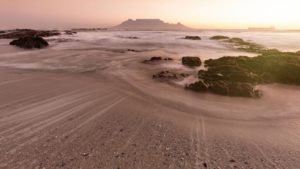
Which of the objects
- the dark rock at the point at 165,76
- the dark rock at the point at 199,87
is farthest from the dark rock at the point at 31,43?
the dark rock at the point at 199,87

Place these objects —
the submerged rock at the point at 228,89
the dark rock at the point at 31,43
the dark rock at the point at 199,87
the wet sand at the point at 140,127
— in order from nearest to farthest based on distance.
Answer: the wet sand at the point at 140,127, the submerged rock at the point at 228,89, the dark rock at the point at 199,87, the dark rock at the point at 31,43

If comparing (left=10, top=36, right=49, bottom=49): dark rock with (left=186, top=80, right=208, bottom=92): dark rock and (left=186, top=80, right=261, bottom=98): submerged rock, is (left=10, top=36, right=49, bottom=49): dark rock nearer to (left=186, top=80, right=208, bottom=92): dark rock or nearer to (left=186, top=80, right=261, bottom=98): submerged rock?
(left=186, top=80, right=208, bottom=92): dark rock

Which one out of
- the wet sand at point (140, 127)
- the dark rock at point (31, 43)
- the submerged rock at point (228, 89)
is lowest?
the wet sand at point (140, 127)

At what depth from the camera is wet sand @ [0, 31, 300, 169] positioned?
17.1 ft

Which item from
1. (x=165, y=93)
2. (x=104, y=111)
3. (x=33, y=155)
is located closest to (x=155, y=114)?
(x=104, y=111)

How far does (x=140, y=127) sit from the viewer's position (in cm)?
687

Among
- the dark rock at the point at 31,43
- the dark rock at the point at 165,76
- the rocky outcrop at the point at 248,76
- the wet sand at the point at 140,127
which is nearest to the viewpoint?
the wet sand at the point at 140,127

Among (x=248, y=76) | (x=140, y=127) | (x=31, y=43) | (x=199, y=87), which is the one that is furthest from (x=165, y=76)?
(x=31, y=43)

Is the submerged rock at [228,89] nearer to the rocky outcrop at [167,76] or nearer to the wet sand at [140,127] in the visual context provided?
the wet sand at [140,127]

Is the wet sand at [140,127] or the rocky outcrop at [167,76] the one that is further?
the rocky outcrop at [167,76]

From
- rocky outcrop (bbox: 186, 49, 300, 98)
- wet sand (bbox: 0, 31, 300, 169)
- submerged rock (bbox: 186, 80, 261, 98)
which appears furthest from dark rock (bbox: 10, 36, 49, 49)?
submerged rock (bbox: 186, 80, 261, 98)

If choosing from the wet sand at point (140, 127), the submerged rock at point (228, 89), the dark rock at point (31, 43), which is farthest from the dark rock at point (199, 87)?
the dark rock at point (31, 43)

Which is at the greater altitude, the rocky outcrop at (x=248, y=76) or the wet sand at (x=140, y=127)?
the rocky outcrop at (x=248, y=76)

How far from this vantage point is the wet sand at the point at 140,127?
17.1 ft
